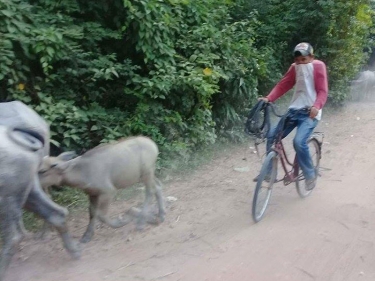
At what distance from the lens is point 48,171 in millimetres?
5125

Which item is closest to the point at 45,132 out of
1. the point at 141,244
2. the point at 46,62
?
the point at 141,244

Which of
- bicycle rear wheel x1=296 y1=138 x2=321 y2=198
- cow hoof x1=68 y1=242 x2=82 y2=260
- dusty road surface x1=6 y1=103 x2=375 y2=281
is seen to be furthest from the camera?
bicycle rear wheel x1=296 y1=138 x2=321 y2=198

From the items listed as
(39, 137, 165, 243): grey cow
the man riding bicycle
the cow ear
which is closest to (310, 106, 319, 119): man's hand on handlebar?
the man riding bicycle

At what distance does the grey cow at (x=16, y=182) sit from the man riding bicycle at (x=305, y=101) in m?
2.87

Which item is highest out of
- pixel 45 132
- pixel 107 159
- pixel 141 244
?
pixel 45 132

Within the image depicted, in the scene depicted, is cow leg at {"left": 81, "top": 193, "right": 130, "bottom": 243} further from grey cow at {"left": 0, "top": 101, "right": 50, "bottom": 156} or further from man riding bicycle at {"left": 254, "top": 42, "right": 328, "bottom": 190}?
man riding bicycle at {"left": 254, "top": 42, "right": 328, "bottom": 190}

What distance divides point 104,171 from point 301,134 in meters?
2.34

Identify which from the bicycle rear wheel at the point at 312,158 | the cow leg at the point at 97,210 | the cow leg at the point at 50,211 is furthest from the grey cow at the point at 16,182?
the bicycle rear wheel at the point at 312,158

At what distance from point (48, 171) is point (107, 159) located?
64 centimetres

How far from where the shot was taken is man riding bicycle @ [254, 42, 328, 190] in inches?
254

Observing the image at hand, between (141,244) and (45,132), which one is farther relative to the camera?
(141,244)

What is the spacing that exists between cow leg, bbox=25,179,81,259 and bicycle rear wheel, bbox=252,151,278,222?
2.00 metres

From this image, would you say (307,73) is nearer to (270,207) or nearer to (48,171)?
(270,207)

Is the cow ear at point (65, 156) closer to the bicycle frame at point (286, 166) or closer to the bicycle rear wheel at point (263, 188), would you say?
the bicycle rear wheel at point (263, 188)
